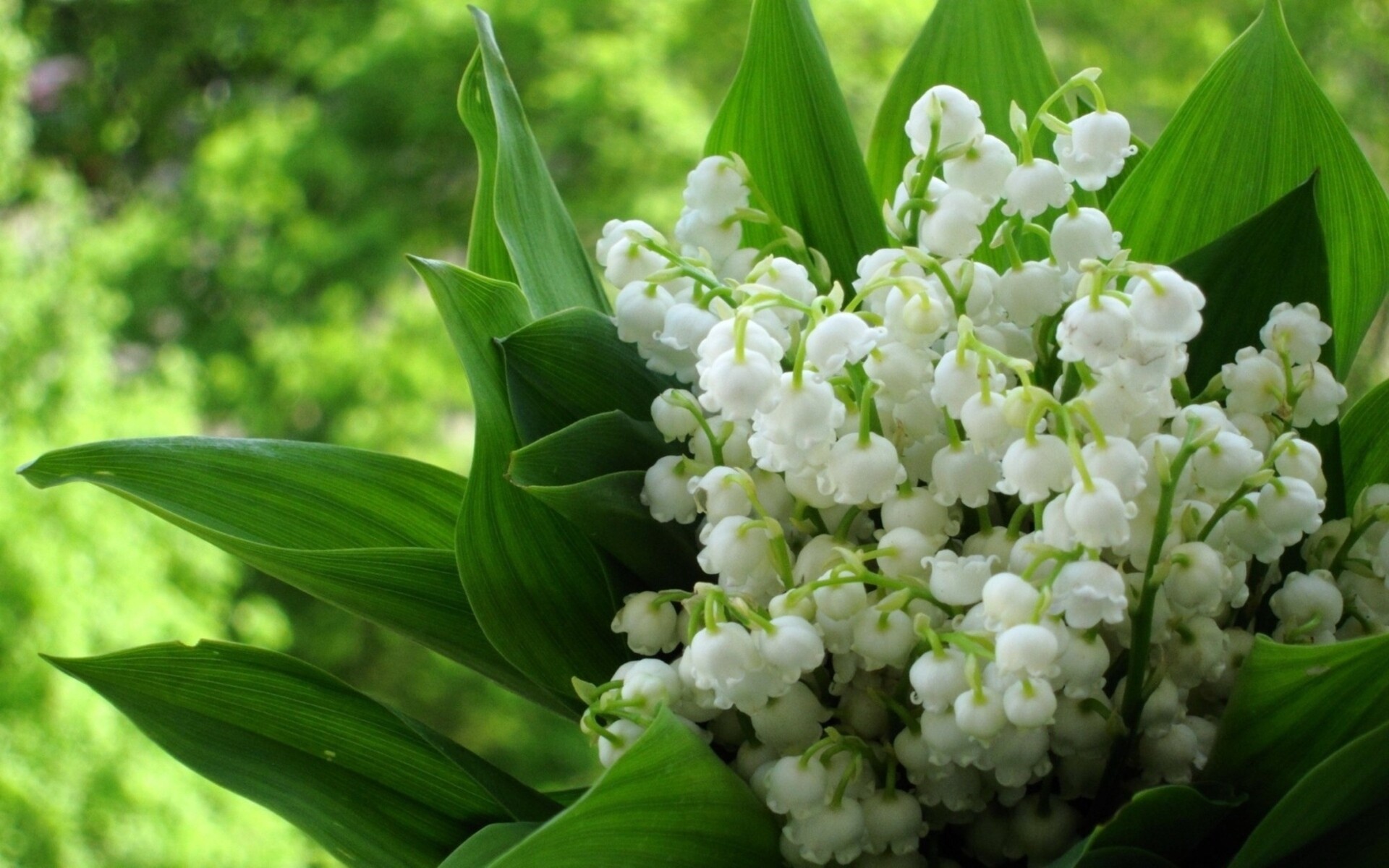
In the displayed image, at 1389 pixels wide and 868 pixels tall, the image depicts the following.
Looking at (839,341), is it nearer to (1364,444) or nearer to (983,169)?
(983,169)

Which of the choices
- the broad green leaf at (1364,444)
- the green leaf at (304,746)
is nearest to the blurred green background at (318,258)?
the green leaf at (304,746)

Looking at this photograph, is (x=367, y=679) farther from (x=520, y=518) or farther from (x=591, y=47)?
(x=520, y=518)

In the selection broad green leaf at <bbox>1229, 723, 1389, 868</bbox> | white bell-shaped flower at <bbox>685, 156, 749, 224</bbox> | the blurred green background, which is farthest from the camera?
the blurred green background

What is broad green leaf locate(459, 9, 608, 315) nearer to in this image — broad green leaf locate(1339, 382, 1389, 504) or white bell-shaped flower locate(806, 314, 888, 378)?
white bell-shaped flower locate(806, 314, 888, 378)

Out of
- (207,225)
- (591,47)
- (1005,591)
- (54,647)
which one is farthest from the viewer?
(207,225)

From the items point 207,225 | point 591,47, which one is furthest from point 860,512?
point 207,225

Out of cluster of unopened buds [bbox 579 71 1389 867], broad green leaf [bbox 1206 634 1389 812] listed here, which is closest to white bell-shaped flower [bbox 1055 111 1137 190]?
cluster of unopened buds [bbox 579 71 1389 867]
